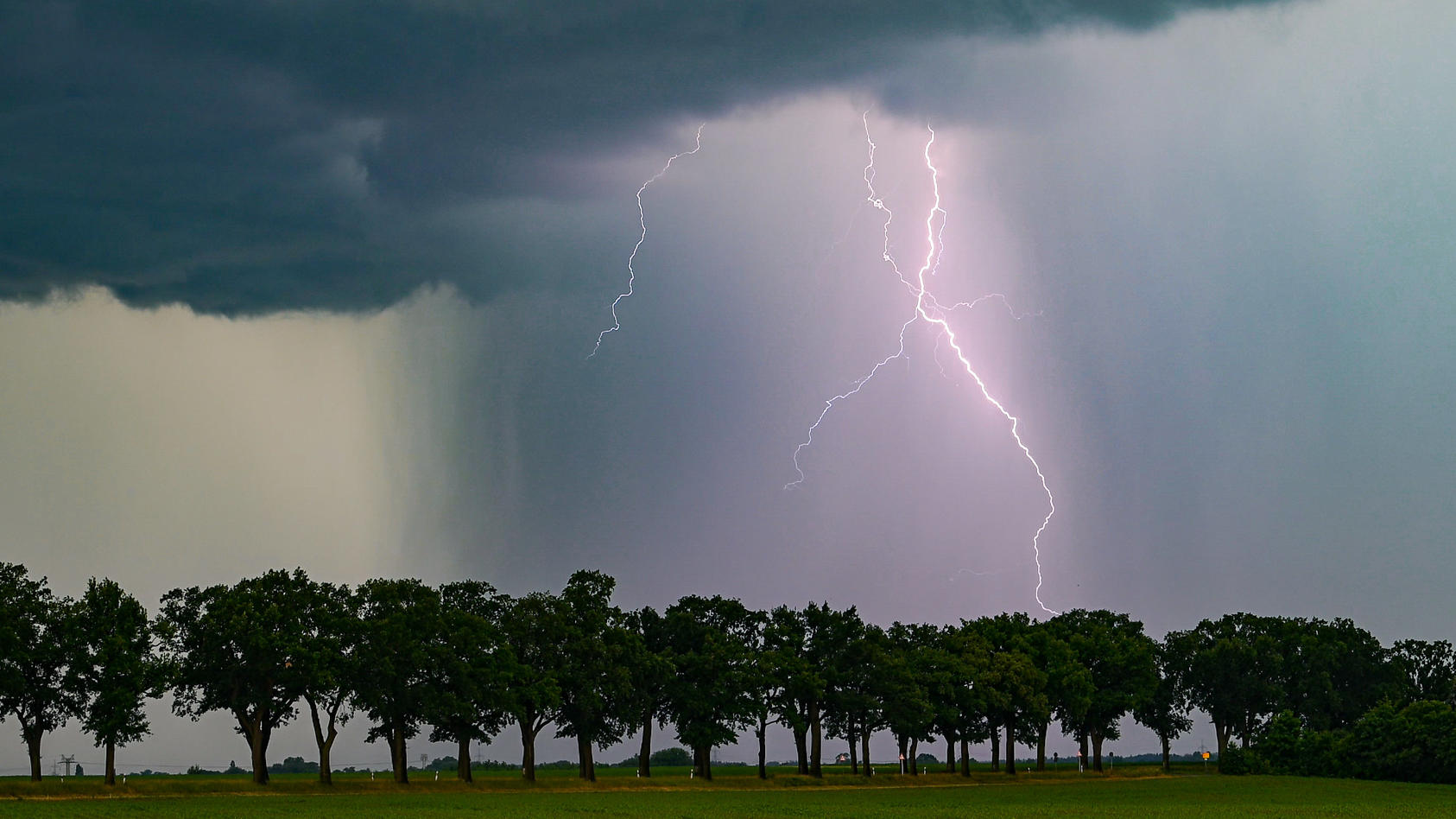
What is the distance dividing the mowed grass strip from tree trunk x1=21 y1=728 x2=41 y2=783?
7287mm

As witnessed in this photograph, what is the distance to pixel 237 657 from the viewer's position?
85.8 metres

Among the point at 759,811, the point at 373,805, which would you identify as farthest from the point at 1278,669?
the point at 373,805

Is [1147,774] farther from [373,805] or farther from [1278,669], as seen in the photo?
[373,805]

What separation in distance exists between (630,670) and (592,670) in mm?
4703

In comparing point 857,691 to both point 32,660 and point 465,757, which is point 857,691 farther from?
point 32,660

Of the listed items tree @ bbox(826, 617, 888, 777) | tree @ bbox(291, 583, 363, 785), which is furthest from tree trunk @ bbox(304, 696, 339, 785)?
tree @ bbox(826, 617, 888, 777)

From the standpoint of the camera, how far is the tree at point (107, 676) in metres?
78.4

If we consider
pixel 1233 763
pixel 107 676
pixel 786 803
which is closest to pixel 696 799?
pixel 786 803

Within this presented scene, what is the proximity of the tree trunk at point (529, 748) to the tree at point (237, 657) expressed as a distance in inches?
695

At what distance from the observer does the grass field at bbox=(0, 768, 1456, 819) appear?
6519 cm

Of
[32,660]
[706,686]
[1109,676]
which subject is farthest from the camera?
[1109,676]

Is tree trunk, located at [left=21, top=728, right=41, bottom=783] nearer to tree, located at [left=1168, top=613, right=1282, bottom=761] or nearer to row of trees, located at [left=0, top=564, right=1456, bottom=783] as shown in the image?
row of trees, located at [left=0, top=564, right=1456, bottom=783]

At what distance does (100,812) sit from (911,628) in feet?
308

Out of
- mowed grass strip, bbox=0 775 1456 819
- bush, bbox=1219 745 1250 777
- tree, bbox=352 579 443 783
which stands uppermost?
tree, bbox=352 579 443 783
